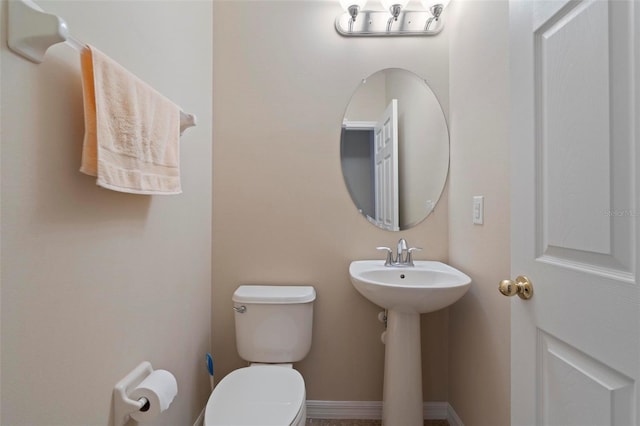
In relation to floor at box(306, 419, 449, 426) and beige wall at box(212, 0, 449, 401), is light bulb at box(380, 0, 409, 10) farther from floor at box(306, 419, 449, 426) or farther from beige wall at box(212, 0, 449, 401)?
floor at box(306, 419, 449, 426)

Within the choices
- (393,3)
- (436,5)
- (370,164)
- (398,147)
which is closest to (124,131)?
(370,164)

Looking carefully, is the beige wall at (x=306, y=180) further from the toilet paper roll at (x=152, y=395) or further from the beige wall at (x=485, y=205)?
the toilet paper roll at (x=152, y=395)

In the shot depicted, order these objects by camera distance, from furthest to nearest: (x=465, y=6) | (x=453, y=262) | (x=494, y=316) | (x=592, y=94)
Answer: (x=453, y=262) < (x=465, y=6) < (x=494, y=316) < (x=592, y=94)

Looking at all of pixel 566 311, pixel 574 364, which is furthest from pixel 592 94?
pixel 574 364

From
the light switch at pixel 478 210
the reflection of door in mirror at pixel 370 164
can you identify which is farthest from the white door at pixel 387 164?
the light switch at pixel 478 210

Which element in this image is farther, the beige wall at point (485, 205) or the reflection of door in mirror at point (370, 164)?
the reflection of door in mirror at point (370, 164)

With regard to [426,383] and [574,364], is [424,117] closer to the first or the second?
[574,364]

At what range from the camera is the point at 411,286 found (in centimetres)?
123

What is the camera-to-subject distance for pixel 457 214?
5.15 feet

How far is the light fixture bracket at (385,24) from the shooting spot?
1651mm

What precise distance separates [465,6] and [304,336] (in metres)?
1.81

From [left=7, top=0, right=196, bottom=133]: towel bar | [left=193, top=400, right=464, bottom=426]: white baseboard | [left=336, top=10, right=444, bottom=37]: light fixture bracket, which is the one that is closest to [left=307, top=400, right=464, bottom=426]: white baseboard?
[left=193, top=400, right=464, bottom=426]: white baseboard

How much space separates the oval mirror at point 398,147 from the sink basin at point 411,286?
0.89 feet

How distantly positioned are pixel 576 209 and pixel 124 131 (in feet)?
3.61
